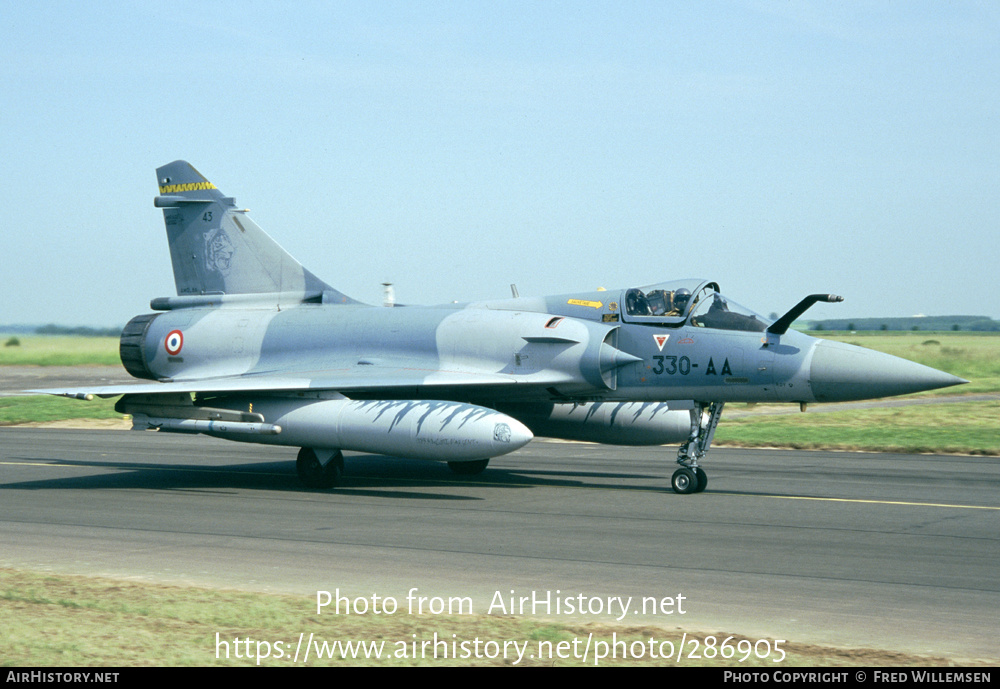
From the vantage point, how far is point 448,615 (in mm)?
7316

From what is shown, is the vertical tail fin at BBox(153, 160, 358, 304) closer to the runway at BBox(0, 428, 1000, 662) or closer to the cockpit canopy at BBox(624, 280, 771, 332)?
the runway at BBox(0, 428, 1000, 662)

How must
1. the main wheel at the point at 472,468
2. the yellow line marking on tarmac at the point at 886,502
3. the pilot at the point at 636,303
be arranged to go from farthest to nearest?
the main wheel at the point at 472,468 < the pilot at the point at 636,303 < the yellow line marking on tarmac at the point at 886,502

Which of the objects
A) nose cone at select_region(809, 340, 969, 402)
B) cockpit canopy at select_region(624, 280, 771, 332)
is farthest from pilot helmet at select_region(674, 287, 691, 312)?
nose cone at select_region(809, 340, 969, 402)

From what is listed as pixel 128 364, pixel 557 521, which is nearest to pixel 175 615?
pixel 557 521

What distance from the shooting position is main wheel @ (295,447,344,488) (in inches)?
620

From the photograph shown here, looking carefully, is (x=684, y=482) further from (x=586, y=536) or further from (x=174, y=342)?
(x=174, y=342)

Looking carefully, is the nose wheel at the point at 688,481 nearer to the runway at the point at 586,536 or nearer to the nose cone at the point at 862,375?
the runway at the point at 586,536

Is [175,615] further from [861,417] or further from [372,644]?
[861,417]

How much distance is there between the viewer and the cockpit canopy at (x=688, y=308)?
47.9 feet

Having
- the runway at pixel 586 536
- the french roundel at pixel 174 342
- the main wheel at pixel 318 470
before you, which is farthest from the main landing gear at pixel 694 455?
the french roundel at pixel 174 342

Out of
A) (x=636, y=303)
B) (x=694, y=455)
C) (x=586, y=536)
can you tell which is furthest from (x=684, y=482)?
(x=586, y=536)

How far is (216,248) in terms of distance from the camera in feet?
64.4

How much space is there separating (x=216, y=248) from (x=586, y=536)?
36.9 ft

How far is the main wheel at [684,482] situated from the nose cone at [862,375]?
2020 mm
